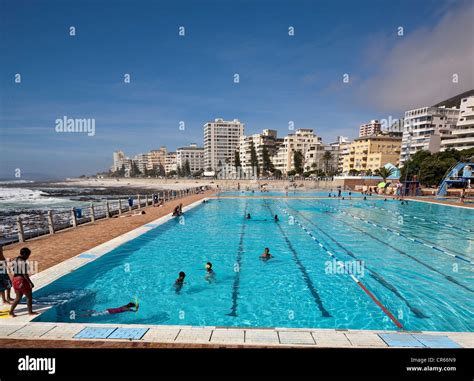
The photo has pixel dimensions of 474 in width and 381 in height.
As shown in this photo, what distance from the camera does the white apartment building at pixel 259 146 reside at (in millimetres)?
119812

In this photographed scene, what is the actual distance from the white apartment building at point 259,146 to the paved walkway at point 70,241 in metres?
99.2

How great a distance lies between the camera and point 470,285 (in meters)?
9.73

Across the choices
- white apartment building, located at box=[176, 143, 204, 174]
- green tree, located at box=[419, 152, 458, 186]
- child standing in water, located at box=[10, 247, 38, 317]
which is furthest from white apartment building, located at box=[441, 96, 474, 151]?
white apartment building, located at box=[176, 143, 204, 174]

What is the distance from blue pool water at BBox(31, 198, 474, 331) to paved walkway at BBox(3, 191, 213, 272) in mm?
1388

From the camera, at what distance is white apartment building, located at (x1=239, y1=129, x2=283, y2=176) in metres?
120

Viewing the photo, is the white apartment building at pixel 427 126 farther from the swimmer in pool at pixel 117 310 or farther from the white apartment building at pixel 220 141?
the swimmer in pool at pixel 117 310

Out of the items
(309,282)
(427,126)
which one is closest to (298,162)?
(427,126)

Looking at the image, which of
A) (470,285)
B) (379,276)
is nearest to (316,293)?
(379,276)

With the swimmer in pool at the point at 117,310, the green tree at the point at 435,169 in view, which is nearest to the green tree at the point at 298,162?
the green tree at the point at 435,169

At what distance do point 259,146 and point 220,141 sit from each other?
1219 inches

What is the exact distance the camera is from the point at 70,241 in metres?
12.5

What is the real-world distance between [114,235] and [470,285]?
15991 millimetres

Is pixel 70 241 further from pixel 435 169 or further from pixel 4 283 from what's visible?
pixel 435 169
